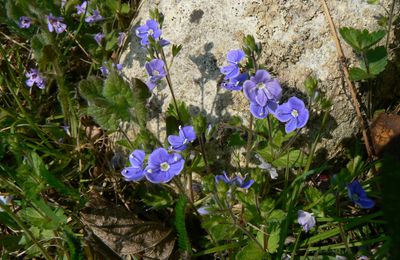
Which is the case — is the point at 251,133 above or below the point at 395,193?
below

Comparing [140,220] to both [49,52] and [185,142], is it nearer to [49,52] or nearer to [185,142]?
[185,142]

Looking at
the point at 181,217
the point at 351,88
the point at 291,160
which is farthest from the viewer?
the point at 351,88

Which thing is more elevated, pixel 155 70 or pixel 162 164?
pixel 155 70

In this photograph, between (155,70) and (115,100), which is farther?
(155,70)

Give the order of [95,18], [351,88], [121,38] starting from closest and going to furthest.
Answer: [351,88] → [121,38] → [95,18]

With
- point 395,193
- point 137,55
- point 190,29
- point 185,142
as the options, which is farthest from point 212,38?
point 395,193

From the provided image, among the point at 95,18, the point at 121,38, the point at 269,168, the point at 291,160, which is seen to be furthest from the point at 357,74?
the point at 95,18

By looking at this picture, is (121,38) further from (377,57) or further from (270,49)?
(377,57)
